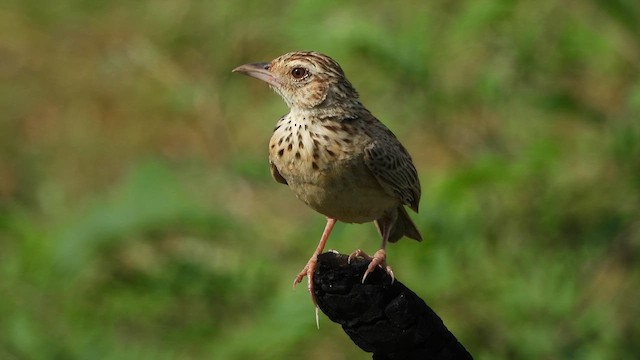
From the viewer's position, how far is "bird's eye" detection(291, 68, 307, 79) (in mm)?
4691

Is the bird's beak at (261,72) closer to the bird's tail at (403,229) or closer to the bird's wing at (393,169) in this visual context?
the bird's wing at (393,169)

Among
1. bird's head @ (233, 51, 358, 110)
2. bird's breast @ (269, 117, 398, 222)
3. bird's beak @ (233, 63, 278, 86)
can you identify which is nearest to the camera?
bird's breast @ (269, 117, 398, 222)

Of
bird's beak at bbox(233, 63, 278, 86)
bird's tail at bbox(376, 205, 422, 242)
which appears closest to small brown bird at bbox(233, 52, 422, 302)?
bird's beak at bbox(233, 63, 278, 86)

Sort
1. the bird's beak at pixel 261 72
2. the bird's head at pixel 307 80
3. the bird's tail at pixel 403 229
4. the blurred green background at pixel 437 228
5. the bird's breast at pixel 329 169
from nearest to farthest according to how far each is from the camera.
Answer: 1. the bird's breast at pixel 329 169
2. the bird's beak at pixel 261 72
3. the bird's head at pixel 307 80
4. the bird's tail at pixel 403 229
5. the blurred green background at pixel 437 228

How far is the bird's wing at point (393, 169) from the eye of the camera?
455 cm

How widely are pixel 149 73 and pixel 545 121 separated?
394 centimetres

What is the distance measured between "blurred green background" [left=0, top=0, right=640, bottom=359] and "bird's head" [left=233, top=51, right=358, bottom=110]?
82.9 inches

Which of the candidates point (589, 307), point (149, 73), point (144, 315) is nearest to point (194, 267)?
point (144, 315)

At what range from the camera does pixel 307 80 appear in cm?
470

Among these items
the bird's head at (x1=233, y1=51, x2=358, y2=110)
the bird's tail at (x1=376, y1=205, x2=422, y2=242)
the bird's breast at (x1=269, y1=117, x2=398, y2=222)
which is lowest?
the bird's breast at (x1=269, y1=117, x2=398, y2=222)

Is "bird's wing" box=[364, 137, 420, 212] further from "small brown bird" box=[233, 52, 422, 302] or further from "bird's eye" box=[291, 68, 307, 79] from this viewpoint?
"bird's eye" box=[291, 68, 307, 79]

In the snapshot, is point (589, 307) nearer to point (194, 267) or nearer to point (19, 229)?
point (194, 267)

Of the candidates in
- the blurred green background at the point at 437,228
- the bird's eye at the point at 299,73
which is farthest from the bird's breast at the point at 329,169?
the blurred green background at the point at 437,228

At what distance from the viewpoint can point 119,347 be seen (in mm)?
7812
